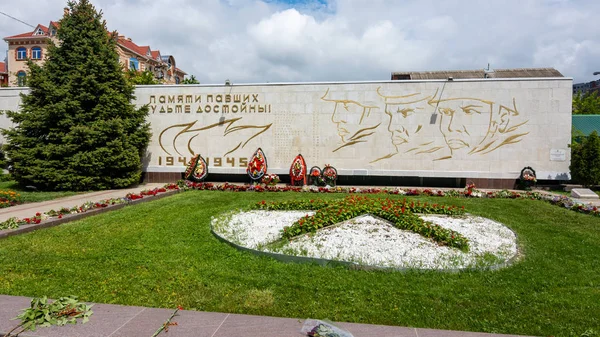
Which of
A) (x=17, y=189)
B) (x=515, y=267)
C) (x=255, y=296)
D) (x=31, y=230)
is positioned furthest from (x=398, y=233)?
(x=17, y=189)

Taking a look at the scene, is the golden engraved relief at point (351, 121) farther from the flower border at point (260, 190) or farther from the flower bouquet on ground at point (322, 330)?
the flower bouquet on ground at point (322, 330)

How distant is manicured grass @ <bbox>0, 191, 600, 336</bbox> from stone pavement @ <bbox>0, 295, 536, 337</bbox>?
303 mm

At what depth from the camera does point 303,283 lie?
4215 mm

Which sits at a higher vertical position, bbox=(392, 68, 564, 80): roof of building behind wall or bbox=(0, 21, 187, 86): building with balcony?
bbox=(0, 21, 187, 86): building with balcony

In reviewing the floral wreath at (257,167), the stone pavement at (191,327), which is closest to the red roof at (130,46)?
the floral wreath at (257,167)

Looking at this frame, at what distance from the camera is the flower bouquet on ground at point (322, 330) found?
2895 millimetres

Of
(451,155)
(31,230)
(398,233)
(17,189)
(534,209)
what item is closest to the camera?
(398,233)

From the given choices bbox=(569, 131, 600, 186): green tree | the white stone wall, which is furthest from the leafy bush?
bbox=(569, 131, 600, 186): green tree

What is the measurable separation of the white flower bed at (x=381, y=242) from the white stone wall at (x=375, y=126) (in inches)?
260

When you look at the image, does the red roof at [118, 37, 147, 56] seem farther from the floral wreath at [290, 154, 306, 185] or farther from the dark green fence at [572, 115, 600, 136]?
the dark green fence at [572, 115, 600, 136]

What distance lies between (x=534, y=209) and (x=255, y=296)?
7.71 metres

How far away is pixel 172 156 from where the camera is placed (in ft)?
47.6

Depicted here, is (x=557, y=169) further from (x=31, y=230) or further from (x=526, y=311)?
(x=31, y=230)

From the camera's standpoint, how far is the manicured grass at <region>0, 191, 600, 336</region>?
3463 mm
